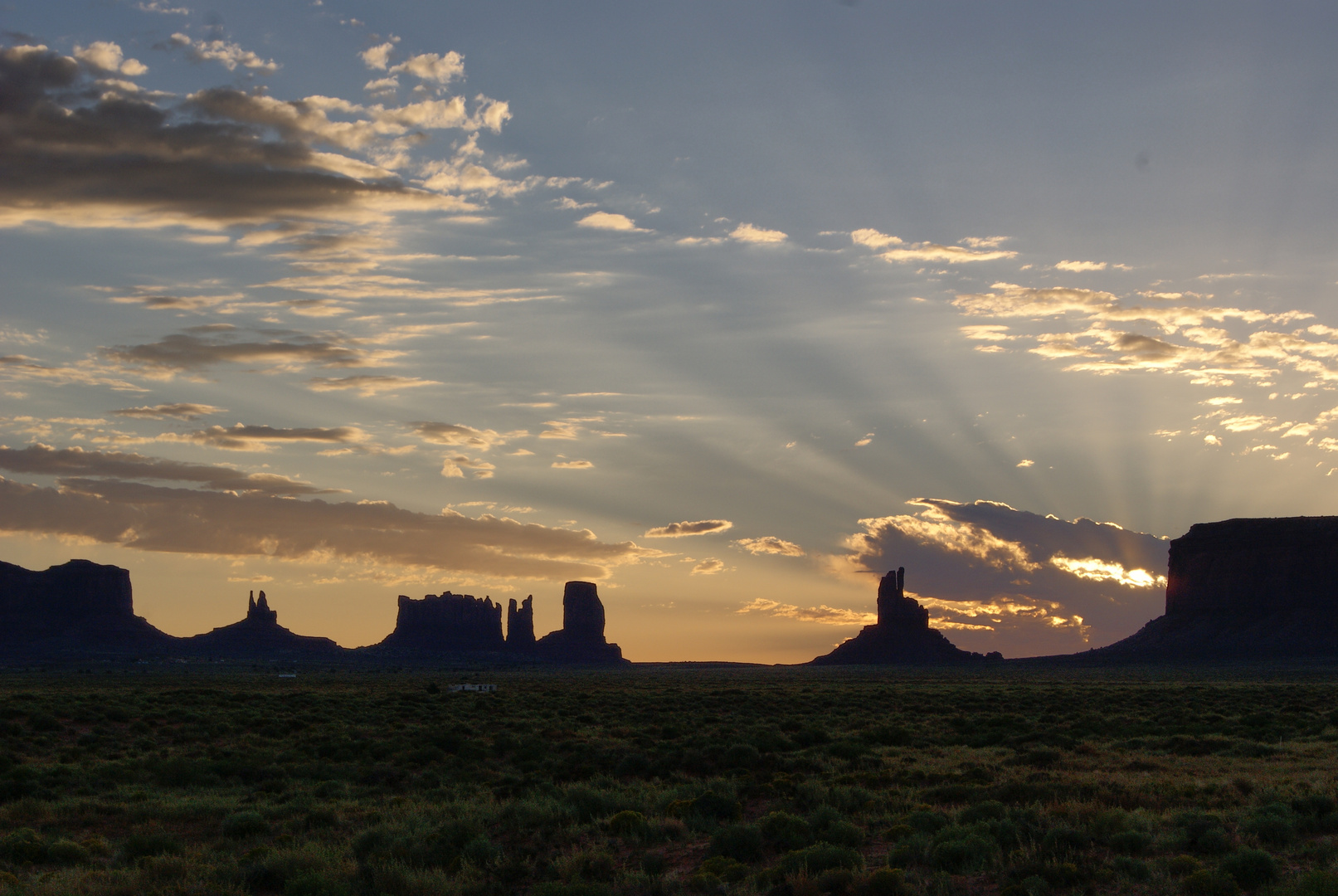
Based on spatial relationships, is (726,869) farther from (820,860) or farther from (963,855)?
(963,855)

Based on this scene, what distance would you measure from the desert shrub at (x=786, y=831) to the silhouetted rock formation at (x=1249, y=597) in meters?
157

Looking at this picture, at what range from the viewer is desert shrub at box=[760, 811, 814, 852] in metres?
15.4

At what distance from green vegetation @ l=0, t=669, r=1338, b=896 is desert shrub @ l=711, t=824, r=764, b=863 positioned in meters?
→ 0.04

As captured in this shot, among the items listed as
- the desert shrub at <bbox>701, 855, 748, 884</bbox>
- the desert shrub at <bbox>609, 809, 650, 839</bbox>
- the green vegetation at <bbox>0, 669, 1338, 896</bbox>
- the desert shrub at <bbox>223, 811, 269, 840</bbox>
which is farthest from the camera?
the desert shrub at <bbox>223, 811, 269, 840</bbox>

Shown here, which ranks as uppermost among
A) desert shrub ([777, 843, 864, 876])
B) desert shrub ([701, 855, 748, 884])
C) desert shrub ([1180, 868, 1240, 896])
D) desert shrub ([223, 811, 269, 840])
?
desert shrub ([1180, 868, 1240, 896])

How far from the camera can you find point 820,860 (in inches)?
539

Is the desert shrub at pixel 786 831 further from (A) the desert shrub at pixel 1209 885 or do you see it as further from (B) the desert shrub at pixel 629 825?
(A) the desert shrub at pixel 1209 885

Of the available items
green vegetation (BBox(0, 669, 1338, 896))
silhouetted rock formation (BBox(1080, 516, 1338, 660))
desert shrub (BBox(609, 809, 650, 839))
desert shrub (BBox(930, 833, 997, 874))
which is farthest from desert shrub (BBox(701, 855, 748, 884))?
silhouetted rock formation (BBox(1080, 516, 1338, 660))

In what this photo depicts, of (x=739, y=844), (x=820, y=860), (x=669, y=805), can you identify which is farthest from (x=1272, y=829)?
(x=669, y=805)

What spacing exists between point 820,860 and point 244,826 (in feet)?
35.5

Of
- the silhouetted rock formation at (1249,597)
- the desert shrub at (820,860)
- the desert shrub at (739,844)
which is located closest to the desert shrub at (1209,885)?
the desert shrub at (820,860)

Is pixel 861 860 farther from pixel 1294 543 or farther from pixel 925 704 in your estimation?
pixel 1294 543

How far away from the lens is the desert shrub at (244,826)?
1825cm

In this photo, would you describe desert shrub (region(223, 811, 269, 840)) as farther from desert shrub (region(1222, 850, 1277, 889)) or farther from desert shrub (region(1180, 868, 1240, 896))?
desert shrub (region(1222, 850, 1277, 889))
